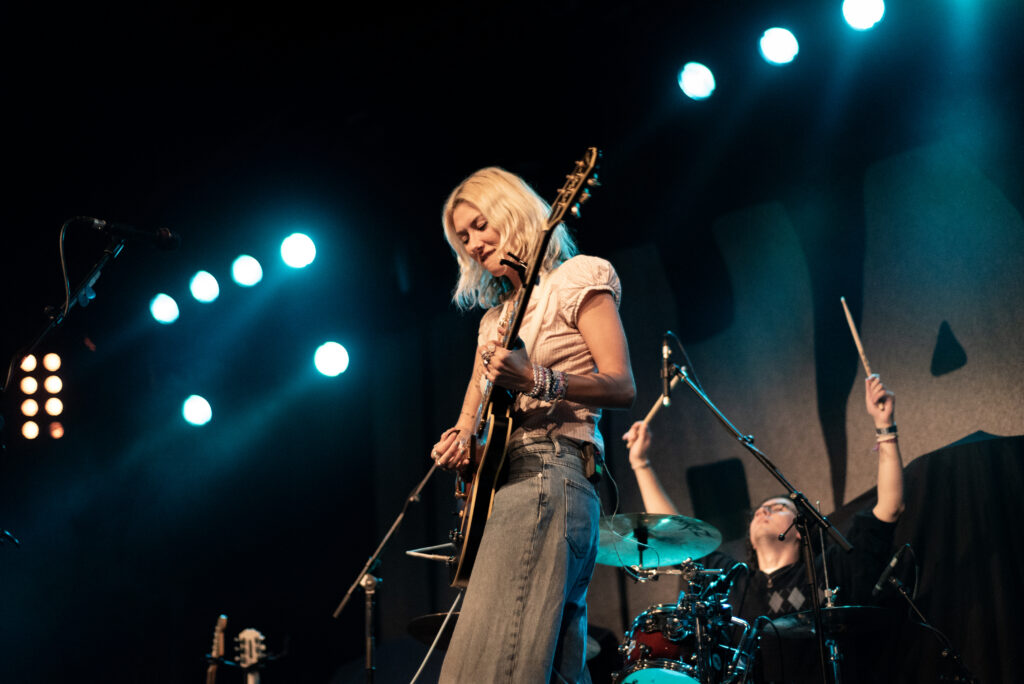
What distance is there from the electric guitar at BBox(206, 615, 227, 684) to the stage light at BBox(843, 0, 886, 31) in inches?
187

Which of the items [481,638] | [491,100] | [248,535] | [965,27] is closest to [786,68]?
[965,27]

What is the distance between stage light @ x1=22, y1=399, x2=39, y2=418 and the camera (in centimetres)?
427

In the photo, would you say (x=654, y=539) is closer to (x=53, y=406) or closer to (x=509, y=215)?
(x=509, y=215)

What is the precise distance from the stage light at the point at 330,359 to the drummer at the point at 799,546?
2.07 metres

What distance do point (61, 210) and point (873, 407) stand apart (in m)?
4.46

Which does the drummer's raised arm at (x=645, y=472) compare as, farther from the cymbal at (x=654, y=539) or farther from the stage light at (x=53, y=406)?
the stage light at (x=53, y=406)

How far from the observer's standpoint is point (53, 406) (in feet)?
14.4

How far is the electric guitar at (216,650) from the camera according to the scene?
467 centimetres

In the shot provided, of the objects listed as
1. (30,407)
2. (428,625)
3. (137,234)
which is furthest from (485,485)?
(30,407)

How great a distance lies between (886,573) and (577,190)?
3.01 meters

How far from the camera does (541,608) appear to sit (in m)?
1.69

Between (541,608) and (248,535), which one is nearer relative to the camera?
(541,608)

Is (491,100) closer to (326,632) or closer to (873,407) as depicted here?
(873,407)

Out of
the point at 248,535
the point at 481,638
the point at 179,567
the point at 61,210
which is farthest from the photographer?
the point at 248,535
